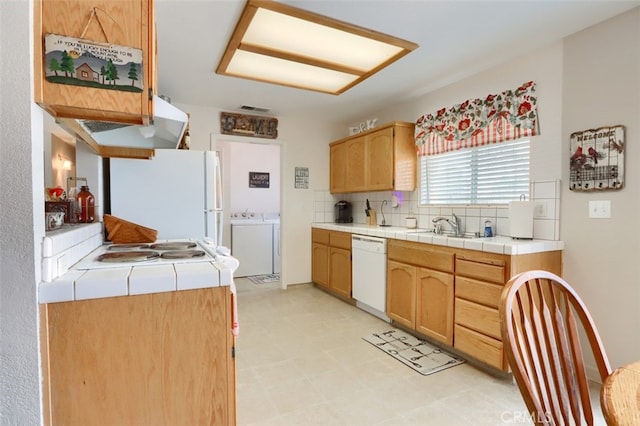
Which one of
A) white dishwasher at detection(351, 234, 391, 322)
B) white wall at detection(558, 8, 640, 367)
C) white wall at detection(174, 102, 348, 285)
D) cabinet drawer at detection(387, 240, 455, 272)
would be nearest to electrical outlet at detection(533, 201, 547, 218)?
white wall at detection(558, 8, 640, 367)

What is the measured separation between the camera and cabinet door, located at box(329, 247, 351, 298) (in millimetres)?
3742

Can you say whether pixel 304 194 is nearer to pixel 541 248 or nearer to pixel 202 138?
pixel 202 138

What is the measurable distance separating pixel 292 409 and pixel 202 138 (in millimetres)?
3089

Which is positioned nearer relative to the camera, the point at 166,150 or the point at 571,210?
the point at 571,210

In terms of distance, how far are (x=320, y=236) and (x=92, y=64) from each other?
3.44 metres

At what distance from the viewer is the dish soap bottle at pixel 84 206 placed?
190 centimetres

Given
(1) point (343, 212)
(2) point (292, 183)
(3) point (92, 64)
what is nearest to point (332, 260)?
(1) point (343, 212)

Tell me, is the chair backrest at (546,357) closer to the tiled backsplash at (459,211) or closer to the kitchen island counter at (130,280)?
the kitchen island counter at (130,280)

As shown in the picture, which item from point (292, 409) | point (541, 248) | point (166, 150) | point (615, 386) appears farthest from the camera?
point (166, 150)

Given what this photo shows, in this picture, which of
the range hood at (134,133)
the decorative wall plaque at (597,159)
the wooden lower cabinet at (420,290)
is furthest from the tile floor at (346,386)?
the range hood at (134,133)

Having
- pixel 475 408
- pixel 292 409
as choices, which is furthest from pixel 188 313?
Result: pixel 475 408

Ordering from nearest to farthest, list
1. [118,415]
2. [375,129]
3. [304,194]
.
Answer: [118,415] → [375,129] → [304,194]

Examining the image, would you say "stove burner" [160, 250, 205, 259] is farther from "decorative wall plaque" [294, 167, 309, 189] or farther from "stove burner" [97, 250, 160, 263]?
"decorative wall plaque" [294, 167, 309, 189]

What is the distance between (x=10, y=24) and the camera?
894 millimetres
